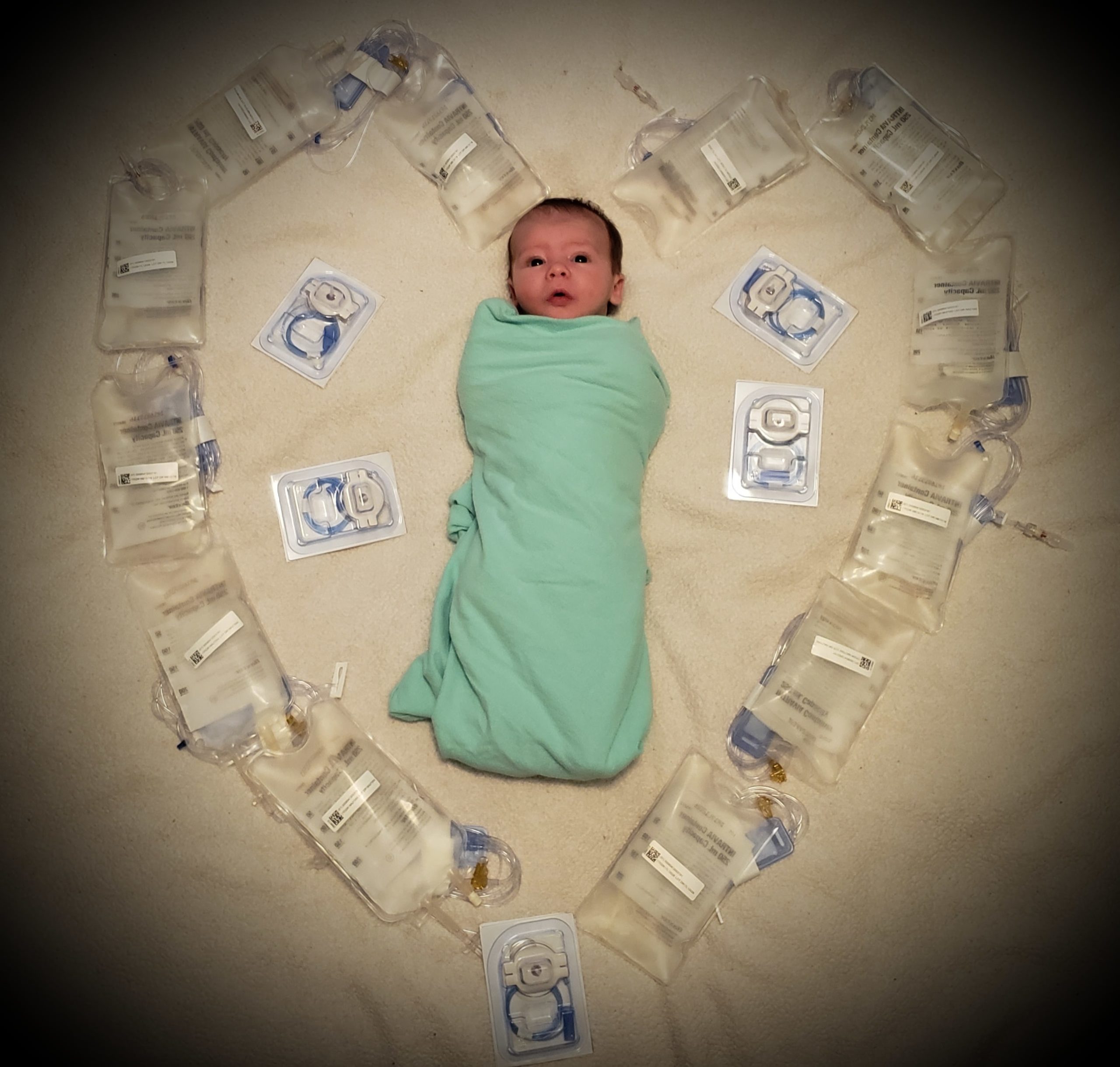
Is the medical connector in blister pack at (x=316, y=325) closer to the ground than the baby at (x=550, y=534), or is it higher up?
→ higher up

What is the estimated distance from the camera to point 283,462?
144cm

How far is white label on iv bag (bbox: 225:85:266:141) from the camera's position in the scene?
149cm

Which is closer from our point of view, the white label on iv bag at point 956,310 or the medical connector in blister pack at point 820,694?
the medical connector in blister pack at point 820,694

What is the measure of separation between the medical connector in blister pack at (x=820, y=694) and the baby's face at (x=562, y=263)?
0.66 metres

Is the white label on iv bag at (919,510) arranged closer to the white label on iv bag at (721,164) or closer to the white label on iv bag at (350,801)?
the white label on iv bag at (721,164)

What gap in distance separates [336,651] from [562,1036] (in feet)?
2.28

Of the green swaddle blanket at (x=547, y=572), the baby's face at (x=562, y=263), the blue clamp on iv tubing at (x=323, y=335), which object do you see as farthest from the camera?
the blue clamp on iv tubing at (x=323, y=335)

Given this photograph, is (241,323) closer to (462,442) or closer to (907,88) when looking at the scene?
(462,442)

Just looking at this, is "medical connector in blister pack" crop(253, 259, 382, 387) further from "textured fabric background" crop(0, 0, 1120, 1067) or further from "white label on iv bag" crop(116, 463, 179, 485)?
"white label on iv bag" crop(116, 463, 179, 485)

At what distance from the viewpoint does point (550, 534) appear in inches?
50.4

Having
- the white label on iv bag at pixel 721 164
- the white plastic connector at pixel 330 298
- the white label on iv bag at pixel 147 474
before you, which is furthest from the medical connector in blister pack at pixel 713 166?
the white label on iv bag at pixel 147 474

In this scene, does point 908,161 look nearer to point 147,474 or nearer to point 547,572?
point 547,572

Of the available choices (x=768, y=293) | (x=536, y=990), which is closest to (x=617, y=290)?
(x=768, y=293)

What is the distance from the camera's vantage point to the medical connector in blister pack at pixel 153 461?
4.54ft
